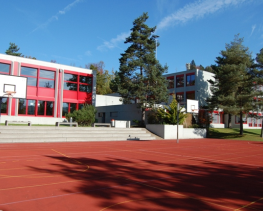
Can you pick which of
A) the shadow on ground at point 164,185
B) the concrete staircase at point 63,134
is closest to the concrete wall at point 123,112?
the concrete staircase at point 63,134

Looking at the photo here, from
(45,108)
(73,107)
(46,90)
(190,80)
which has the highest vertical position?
(190,80)

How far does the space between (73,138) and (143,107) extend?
35.2ft

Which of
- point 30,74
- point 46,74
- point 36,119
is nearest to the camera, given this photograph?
point 36,119

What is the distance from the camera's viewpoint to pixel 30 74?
29859mm

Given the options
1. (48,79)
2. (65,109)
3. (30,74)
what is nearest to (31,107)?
(30,74)

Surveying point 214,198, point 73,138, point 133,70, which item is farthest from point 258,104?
point 214,198

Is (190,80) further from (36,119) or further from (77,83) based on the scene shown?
(36,119)

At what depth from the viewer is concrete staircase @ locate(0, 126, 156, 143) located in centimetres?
1825

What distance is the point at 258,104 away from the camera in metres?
28.5

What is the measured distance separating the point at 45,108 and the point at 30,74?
4615 mm

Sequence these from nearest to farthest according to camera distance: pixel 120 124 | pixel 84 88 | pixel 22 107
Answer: pixel 120 124 → pixel 22 107 → pixel 84 88

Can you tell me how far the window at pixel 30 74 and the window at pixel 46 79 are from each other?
0.68 metres

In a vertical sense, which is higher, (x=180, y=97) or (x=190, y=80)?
(x=190, y=80)

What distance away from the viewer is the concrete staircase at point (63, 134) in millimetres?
18250
